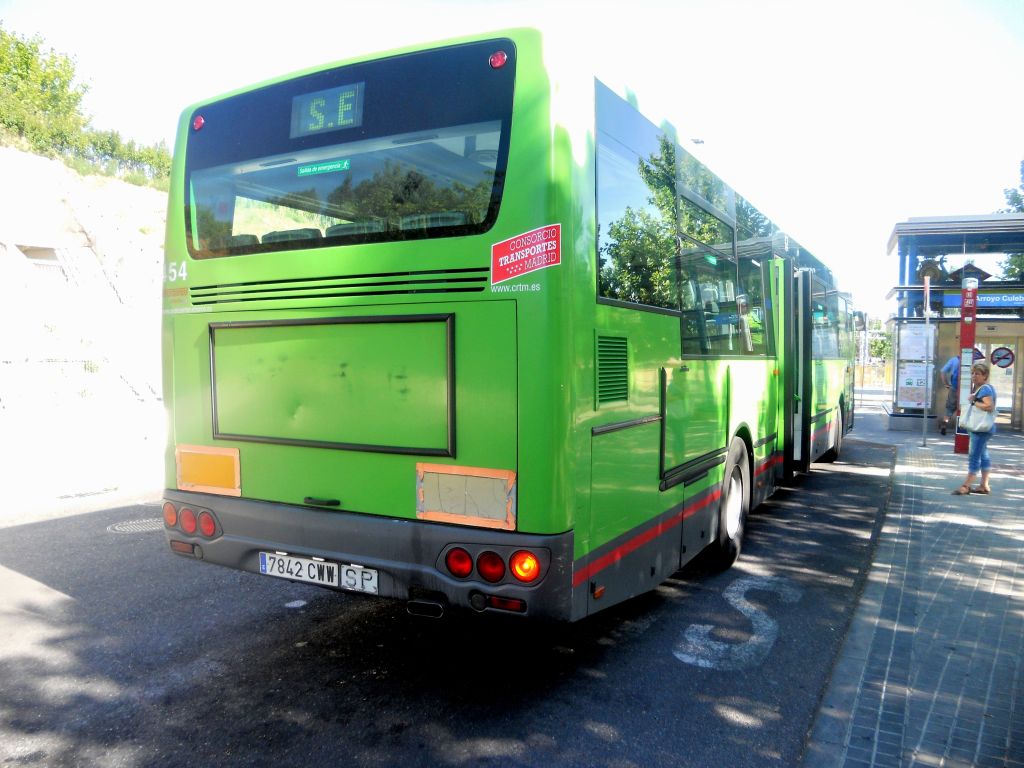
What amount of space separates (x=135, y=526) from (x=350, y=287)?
5079 millimetres

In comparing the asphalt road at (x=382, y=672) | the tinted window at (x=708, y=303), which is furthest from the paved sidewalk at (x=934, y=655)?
the tinted window at (x=708, y=303)

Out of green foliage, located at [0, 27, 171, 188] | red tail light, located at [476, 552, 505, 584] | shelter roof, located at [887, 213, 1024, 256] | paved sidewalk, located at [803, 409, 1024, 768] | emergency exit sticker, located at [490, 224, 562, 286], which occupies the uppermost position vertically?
green foliage, located at [0, 27, 171, 188]

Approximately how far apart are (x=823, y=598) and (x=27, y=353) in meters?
18.5

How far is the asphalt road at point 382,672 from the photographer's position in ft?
11.4

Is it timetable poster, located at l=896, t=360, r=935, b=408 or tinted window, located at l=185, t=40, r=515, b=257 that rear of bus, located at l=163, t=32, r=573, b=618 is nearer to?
tinted window, located at l=185, t=40, r=515, b=257

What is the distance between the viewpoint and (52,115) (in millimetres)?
50500

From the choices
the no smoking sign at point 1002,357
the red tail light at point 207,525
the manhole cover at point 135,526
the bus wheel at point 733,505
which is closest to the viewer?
the red tail light at point 207,525

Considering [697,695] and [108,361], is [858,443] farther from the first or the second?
[108,361]

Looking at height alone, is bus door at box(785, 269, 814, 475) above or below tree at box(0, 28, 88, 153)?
below

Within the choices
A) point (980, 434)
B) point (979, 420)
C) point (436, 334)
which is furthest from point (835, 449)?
point (436, 334)

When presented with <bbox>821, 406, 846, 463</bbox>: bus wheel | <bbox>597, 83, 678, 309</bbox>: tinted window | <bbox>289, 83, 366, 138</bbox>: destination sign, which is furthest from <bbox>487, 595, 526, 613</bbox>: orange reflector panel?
<bbox>821, 406, 846, 463</bbox>: bus wheel

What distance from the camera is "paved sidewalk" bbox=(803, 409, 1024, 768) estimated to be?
11.6ft

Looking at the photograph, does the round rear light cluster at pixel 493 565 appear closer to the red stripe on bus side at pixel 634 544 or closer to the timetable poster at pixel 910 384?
the red stripe on bus side at pixel 634 544

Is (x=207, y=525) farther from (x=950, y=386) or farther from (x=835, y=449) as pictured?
(x=950, y=386)
